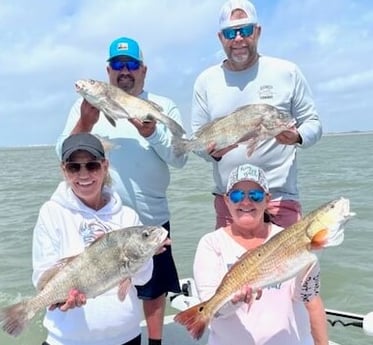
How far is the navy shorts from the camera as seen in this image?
447 centimetres

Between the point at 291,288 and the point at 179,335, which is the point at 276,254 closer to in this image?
the point at 291,288

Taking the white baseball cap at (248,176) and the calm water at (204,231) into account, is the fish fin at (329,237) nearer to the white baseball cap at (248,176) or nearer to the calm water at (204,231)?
the white baseball cap at (248,176)

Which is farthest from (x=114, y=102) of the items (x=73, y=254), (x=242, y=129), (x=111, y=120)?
(x=73, y=254)

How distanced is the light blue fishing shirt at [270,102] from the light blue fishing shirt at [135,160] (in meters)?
0.48

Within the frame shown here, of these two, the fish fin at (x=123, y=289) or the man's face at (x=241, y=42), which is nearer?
the fish fin at (x=123, y=289)

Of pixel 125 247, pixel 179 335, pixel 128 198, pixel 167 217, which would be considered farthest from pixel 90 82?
pixel 179 335

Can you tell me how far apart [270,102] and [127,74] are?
115cm

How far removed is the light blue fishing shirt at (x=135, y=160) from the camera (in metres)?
4.29

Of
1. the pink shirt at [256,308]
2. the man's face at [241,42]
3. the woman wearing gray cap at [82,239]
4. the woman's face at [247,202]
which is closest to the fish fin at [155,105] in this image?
the man's face at [241,42]

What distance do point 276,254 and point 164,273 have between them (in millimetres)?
1697

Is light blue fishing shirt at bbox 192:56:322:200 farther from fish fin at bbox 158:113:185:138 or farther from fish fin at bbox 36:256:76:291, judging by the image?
fish fin at bbox 36:256:76:291

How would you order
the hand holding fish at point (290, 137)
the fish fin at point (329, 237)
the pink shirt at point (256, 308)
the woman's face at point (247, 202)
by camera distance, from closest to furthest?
the fish fin at point (329, 237)
the pink shirt at point (256, 308)
the woman's face at point (247, 202)
the hand holding fish at point (290, 137)

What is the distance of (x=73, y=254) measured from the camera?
11.2 feet

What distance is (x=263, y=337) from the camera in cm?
329
